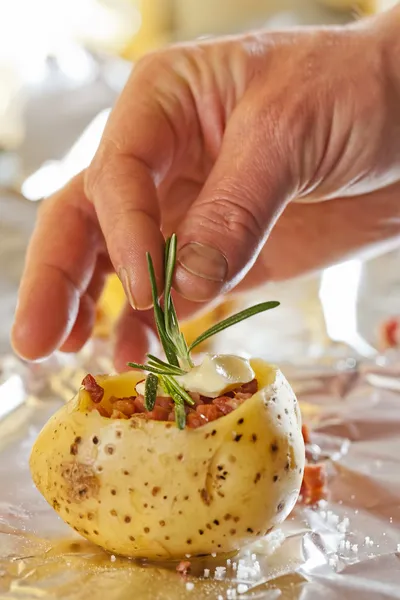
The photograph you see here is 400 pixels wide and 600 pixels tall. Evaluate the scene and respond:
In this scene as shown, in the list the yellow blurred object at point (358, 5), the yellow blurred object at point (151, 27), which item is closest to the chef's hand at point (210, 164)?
the yellow blurred object at point (151, 27)

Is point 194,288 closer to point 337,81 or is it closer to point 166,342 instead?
point 166,342

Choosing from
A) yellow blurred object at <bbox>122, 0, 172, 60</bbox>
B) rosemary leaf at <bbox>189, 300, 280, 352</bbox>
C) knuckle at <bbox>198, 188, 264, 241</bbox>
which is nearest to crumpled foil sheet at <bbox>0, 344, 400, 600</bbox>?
rosemary leaf at <bbox>189, 300, 280, 352</bbox>

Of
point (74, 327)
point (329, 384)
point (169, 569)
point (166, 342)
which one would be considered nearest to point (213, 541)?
point (169, 569)

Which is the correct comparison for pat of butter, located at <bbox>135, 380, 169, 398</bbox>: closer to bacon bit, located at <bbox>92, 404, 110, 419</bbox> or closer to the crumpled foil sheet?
bacon bit, located at <bbox>92, 404, 110, 419</bbox>

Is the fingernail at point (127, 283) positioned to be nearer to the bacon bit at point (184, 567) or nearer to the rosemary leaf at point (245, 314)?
the rosemary leaf at point (245, 314)

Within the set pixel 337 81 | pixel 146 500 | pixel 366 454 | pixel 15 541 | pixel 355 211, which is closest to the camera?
pixel 146 500

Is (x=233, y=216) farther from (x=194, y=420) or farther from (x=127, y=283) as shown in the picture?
(x=194, y=420)
